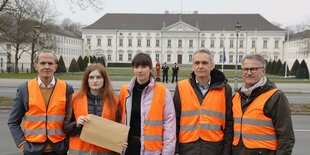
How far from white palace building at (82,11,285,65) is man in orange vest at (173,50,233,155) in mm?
90892

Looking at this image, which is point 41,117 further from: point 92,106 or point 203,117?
point 203,117

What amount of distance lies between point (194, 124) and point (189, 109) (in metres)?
0.18

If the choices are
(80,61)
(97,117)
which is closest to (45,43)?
(80,61)

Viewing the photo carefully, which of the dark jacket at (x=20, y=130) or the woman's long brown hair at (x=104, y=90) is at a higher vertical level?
the woman's long brown hair at (x=104, y=90)

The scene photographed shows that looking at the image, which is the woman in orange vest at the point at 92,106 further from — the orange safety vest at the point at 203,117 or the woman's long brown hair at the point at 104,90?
the orange safety vest at the point at 203,117

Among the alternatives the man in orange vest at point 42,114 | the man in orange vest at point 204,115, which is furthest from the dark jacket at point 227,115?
the man in orange vest at point 42,114

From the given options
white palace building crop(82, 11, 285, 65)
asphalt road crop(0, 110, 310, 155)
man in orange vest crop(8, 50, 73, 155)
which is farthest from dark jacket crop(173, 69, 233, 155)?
white palace building crop(82, 11, 285, 65)

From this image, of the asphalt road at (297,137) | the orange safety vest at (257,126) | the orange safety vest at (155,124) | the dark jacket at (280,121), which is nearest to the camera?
the dark jacket at (280,121)

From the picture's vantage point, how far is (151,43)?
98.6 m

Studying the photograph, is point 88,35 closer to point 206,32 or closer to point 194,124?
point 206,32

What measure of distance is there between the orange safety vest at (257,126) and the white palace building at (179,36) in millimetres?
91097

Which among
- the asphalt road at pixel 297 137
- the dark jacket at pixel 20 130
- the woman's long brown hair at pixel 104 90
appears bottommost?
the asphalt road at pixel 297 137

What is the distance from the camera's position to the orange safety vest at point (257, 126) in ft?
11.7

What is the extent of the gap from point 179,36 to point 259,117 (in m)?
93.7
